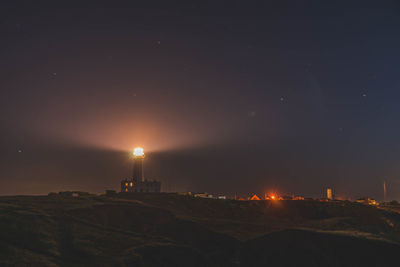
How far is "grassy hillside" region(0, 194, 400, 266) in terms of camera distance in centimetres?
3347

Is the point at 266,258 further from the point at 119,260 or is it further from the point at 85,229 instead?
the point at 85,229

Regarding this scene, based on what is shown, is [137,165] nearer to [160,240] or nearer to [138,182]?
[138,182]

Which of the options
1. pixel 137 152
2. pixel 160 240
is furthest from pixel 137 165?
pixel 160 240

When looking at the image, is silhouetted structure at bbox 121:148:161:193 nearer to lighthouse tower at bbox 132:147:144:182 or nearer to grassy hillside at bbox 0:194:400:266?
lighthouse tower at bbox 132:147:144:182

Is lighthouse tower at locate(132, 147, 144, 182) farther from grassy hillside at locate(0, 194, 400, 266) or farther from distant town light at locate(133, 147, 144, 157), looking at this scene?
grassy hillside at locate(0, 194, 400, 266)

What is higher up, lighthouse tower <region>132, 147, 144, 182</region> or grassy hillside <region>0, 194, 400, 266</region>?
lighthouse tower <region>132, 147, 144, 182</region>

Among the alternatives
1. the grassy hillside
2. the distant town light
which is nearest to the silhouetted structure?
the distant town light

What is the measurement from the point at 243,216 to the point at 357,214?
25.7m

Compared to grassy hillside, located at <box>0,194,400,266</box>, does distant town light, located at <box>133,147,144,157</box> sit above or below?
above

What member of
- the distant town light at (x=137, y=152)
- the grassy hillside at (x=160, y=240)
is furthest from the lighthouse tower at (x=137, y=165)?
the grassy hillside at (x=160, y=240)

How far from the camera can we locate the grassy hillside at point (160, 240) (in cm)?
3347

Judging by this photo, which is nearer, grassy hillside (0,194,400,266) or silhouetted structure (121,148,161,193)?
grassy hillside (0,194,400,266)

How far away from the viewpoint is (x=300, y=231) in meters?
46.3

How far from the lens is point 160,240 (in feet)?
138
